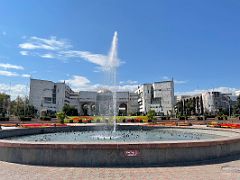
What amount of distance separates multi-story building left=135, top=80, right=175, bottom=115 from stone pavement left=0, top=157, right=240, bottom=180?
374ft

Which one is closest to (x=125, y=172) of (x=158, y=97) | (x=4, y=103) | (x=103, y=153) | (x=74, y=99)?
(x=103, y=153)

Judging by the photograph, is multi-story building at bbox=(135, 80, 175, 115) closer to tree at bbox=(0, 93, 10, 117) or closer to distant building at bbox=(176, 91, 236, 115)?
distant building at bbox=(176, 91, 236, 115)

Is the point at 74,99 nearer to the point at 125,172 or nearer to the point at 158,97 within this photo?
the point at 158,97

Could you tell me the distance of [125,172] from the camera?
7156 mm

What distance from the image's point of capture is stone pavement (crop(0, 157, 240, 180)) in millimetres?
6634

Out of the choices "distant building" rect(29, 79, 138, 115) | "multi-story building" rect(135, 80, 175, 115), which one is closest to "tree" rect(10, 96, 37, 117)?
"distant building" rect(29, 79, 138, 115)

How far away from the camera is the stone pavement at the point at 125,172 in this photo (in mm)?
6634

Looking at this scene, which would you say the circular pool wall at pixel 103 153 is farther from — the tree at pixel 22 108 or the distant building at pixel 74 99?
the distant building at pixel 74 99

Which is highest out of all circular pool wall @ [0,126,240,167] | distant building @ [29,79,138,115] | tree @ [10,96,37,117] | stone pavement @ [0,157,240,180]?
distant building @ [29,79,138,115]

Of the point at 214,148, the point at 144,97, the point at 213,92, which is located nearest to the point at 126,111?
the point at 144,97

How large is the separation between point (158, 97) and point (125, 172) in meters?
Result: 119

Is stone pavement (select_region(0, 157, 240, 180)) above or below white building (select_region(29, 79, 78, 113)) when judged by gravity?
below

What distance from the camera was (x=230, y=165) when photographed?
8.07m

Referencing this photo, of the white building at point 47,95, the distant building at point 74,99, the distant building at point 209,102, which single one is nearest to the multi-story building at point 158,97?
the distant building at point 209,102
